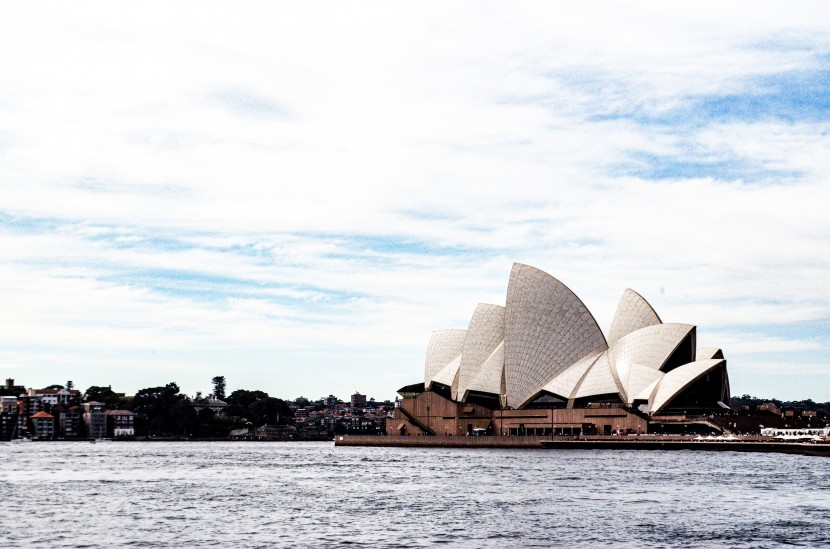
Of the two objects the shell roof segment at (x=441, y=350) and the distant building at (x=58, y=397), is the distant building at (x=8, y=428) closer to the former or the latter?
the distant building at (x=58, y=397)

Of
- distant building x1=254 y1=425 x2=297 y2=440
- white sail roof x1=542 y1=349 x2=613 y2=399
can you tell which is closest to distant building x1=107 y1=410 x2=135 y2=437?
distant building x1=254 y1=425 x2=297 y2=440

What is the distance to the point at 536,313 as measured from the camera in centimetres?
8925

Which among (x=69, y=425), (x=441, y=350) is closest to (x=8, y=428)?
(x=69, y=425)

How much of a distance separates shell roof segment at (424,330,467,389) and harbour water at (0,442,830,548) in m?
41.3

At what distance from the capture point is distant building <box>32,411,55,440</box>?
168 m

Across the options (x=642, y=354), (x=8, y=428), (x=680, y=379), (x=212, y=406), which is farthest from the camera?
(x=212, y=406)

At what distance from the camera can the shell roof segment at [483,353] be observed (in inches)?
3735

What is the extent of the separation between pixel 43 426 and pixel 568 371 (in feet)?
348

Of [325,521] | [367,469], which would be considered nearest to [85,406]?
[367,469]

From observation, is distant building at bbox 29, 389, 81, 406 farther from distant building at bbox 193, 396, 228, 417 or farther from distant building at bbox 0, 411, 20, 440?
distant building at bbox 193, 396, 228, 417

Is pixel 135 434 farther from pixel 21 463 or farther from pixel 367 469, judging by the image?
pixel 367 469

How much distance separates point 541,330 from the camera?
293ft

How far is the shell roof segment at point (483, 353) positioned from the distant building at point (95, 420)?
8853 centimetres

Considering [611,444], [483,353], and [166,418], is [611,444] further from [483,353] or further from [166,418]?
[166,418]
